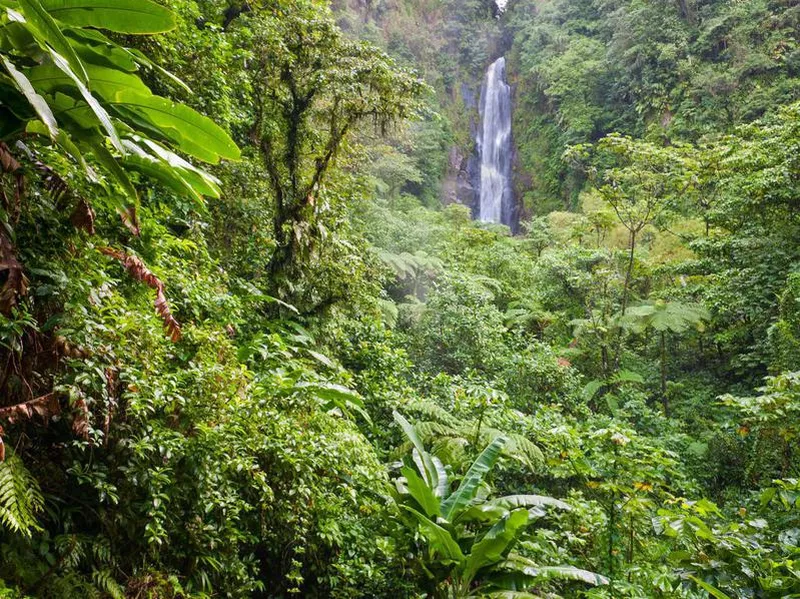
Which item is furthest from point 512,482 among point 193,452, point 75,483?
point 75,483

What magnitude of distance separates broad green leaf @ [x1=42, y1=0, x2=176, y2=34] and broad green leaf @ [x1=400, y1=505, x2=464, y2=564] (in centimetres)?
260

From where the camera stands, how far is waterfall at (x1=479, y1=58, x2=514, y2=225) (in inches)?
949

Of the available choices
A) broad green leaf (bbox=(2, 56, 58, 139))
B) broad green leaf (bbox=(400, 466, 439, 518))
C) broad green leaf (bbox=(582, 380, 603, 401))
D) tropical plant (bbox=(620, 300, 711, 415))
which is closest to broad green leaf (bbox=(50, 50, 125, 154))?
broad green leaf (bbox=(2, 56, 58, 139))

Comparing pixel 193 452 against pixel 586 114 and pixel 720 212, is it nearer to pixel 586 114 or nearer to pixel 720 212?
pixel 720 212

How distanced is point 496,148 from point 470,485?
2458 cm

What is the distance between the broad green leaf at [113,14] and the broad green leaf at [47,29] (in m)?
0.35

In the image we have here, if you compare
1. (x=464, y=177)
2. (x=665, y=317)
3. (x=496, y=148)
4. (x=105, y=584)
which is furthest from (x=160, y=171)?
(x=496, y=148)

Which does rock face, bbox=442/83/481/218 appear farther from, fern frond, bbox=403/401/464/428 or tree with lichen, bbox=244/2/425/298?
fern frond, bbox=403/401/464/428

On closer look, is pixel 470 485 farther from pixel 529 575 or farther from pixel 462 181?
pixel 462 181

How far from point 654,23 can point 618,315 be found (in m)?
15.0

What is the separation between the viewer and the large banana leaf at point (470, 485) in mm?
3004

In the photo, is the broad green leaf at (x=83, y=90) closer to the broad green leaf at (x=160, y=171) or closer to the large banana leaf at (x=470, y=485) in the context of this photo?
the broad green leaf at (x=160, y=171)

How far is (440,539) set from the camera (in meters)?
2.66

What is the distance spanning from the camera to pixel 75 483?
1943 mm
